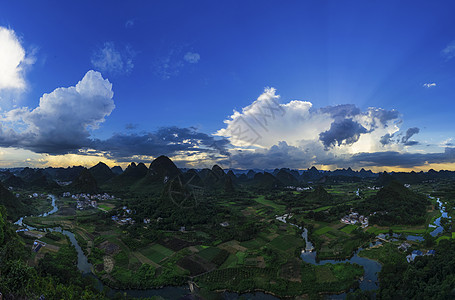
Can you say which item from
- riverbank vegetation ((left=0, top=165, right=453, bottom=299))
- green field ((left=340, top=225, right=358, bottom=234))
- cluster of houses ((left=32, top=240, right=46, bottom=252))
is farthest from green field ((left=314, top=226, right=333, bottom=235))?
cluster of houses ((left=32, top=240, right=46, bottom=252))

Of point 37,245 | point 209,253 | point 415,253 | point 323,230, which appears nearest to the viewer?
point 415,253

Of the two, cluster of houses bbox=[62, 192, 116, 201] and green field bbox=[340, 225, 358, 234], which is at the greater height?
cluster of houses bbox=[62, 192, 116, 201]

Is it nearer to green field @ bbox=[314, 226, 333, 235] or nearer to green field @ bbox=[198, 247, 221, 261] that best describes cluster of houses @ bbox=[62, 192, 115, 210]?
green field @ bbox=[198, 247, 221, 261]

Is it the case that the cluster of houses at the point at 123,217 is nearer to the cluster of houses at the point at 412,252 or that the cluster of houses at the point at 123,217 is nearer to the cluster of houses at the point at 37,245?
the cluster of houses at the point at 37,245

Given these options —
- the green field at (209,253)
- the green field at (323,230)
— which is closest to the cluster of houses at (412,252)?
the green field at (323,230)

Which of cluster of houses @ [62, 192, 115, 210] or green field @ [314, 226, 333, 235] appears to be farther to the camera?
cluster of houses @ [62, 192, 115, 210]

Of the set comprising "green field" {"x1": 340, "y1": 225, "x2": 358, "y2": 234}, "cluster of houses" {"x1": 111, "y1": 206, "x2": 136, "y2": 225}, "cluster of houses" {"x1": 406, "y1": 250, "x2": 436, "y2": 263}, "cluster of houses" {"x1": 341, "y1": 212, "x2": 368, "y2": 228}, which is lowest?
"green field" {"x1": 340, "y1": 225, "x2": 358, "y2": 234}

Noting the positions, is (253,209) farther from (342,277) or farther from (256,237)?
(342,277)

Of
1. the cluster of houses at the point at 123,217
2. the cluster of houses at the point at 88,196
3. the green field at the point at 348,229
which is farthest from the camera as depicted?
the cluster of houses at the point at 88,196

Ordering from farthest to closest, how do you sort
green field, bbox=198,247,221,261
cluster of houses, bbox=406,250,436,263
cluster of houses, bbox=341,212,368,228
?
cluster of houses, bbox=341,212,368,228 → green field, bbox=198,247,221,261 → cluster of houses, bbox=406,250,436,263

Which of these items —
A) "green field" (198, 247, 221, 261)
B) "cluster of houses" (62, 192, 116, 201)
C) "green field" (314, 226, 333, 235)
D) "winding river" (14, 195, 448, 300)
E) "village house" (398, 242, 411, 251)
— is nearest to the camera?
"winding river" (14, 195, 448, 300)

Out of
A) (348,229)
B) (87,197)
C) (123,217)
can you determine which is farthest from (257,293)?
(87,197)

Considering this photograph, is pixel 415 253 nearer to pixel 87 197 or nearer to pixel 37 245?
pixel 37 245
